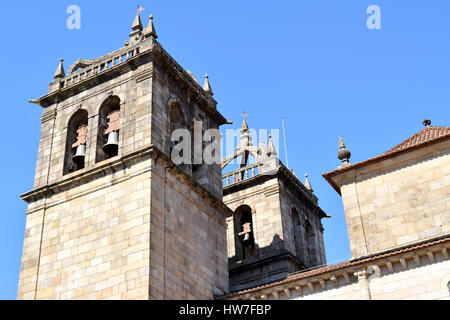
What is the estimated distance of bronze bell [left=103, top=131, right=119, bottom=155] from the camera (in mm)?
23672

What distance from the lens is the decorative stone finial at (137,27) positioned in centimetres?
2623

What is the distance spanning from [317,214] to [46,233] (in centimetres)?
1530

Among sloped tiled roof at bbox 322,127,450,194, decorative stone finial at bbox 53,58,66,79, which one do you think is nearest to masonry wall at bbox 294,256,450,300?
sloped tiled roof at bbox 322,127,450,194

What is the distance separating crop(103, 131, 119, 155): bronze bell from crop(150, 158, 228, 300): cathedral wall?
8.00 feet

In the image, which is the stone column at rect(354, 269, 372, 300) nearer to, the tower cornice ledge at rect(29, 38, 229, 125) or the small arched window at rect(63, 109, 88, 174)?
the tower cornice ledge at rect(29, 38, 229, 125)

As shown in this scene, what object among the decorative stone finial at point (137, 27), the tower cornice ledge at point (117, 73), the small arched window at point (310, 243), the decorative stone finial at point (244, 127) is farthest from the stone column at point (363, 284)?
the decorative stone finial at point (244, 127)

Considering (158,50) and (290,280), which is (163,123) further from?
(290,280)

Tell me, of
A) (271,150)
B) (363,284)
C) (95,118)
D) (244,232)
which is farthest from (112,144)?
(271,150)

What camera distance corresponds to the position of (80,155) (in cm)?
2412

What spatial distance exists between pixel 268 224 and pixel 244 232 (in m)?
1.35

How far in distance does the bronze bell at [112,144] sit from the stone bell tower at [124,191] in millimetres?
36

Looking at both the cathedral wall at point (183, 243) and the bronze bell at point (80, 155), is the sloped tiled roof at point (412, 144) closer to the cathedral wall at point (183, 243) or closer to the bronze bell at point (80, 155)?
the cathedral wall at point (183, 243)

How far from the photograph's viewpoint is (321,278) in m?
20.2

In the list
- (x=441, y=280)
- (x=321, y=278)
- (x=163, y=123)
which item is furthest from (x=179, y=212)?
(x=441, y=280)
